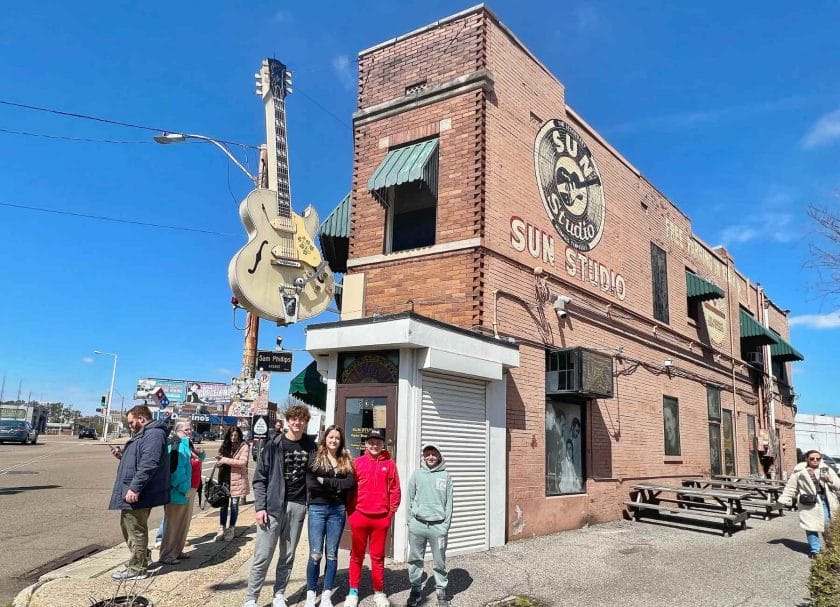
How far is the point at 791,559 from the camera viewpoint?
905 cm

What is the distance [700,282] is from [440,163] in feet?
34.9

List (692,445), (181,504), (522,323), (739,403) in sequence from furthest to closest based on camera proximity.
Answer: (739,403) → (692,445) → (522,323) → (181,504)

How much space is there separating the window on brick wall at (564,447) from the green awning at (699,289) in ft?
25.2

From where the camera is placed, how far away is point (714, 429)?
59.8ft

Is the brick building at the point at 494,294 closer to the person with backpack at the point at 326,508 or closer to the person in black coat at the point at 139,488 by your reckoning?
the person with backpack at the point at 326,508

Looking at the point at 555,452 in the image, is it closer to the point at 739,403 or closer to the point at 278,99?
the point at 278,99

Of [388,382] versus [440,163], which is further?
[440,163]

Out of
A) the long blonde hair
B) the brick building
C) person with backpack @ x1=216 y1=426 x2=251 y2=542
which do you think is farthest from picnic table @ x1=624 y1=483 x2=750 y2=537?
the long blonde hair

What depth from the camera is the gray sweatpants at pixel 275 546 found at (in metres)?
5.53

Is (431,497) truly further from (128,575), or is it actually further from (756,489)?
(756,489)

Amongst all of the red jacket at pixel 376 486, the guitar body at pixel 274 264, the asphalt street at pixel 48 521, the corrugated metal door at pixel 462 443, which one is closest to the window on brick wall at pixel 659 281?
the corrugated metal door at pixel 462 443

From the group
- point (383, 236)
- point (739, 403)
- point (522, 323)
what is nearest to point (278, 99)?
point (383, 236)

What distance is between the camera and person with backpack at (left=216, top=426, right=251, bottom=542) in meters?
8.78

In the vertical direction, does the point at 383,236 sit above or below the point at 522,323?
above
